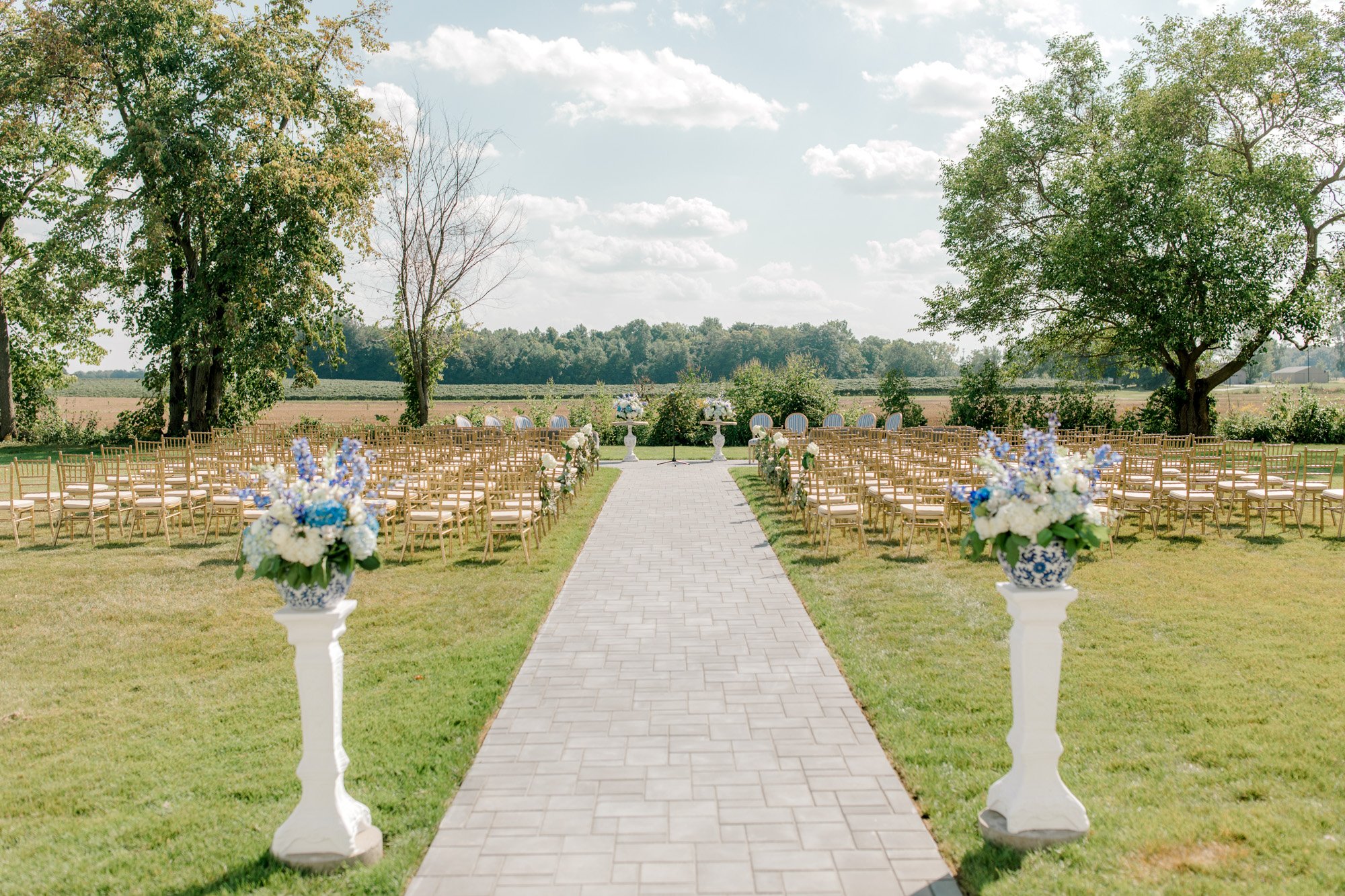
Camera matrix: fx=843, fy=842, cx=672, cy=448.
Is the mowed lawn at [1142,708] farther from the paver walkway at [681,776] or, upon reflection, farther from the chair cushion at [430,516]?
the chair cushion at [430,516]

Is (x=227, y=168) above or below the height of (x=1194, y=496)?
above

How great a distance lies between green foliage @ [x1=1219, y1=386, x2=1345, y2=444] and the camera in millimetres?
23859

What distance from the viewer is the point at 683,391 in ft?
90.2

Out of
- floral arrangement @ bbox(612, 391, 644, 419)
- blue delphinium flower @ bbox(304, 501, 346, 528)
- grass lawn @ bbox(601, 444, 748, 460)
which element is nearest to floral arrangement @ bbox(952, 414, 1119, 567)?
blue delphinium flower @ bbox(304, 501, 346, 528)

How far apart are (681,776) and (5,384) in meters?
30.5

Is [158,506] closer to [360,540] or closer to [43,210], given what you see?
[360,540]

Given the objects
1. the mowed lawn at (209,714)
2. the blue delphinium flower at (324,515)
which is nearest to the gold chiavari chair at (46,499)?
the mowed lawn at (209,714)

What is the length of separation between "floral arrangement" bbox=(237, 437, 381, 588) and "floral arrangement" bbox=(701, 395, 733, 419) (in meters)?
20.2

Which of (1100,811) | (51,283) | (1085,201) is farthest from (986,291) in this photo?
(51,283)

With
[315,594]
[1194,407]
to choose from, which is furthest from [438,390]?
A: [315,594]

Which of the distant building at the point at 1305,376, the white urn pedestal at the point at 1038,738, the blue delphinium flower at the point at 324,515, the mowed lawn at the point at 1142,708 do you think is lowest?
the mowed lawn at the point at 1142,708

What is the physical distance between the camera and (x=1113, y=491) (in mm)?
11664

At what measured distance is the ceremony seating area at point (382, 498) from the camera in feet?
35.6

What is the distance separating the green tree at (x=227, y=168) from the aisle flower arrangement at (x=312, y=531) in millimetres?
22424
